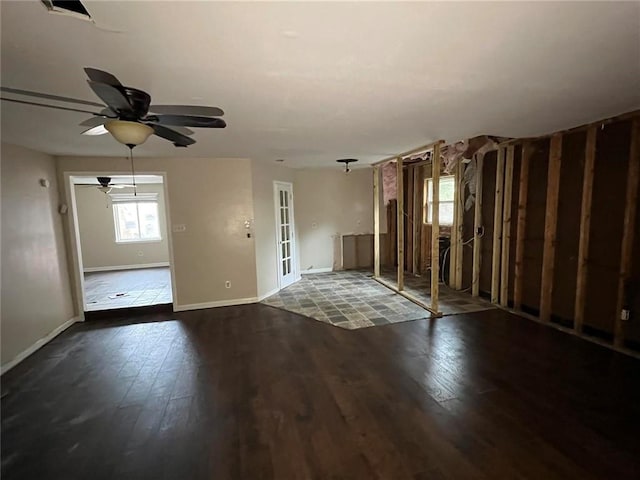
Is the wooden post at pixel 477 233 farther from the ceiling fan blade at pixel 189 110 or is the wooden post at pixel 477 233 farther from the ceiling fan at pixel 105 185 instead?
the ceiling fan at pixel 105 185

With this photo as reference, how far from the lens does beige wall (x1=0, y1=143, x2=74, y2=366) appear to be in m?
3.29

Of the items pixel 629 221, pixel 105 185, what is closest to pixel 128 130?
pixel 629 221

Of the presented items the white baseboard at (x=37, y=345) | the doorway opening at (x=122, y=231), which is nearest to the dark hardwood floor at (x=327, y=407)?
the white baseboard at (x=37, y=345)

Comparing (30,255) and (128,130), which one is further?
(30,255)

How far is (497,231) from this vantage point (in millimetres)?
4621

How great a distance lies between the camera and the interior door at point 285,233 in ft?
19.6

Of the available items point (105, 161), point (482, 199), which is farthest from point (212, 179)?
point (482, 199)

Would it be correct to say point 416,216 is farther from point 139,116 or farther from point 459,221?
point 139,116

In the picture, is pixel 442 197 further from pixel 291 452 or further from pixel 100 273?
pixel 100 273

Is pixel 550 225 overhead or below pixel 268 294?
overhead

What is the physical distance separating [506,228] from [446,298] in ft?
4.75

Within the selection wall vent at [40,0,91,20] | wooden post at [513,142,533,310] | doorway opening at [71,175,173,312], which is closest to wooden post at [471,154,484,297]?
wooden post at [513,142,533,310]

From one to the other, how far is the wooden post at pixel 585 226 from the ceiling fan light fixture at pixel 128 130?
4.36 m

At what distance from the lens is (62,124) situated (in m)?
2.79
